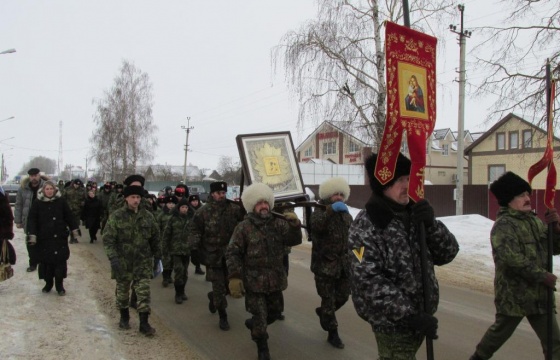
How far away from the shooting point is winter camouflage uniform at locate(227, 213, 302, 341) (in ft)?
16.2

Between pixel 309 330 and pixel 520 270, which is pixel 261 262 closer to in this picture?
pixel 309 330

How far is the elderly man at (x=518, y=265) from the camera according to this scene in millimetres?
4012

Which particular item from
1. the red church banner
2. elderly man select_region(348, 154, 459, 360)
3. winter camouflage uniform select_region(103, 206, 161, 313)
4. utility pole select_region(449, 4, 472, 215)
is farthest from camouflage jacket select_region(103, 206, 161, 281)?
utility pole select_region(449, 4, 472, 215)

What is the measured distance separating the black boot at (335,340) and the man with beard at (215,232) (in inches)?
67.9

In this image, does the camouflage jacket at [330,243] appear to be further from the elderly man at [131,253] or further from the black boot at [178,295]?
the black boot at [178,295]

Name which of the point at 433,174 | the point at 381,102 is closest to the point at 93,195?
the point at 381,102

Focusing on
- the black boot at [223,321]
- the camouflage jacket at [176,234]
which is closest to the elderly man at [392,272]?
the black boot at [223,321]

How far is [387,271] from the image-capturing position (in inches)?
106

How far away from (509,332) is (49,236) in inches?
261

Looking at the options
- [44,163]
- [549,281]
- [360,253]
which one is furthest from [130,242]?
[44,163]

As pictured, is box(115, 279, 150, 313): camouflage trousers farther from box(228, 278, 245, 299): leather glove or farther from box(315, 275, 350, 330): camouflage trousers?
box(315, 275, 350, 330): camouflage trousers

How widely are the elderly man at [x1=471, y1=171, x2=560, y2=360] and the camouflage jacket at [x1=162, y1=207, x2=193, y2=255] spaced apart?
5.21 metres

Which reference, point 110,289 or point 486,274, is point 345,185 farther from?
point 486,274

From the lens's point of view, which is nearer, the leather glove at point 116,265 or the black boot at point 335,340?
the black boot at point 335,340
